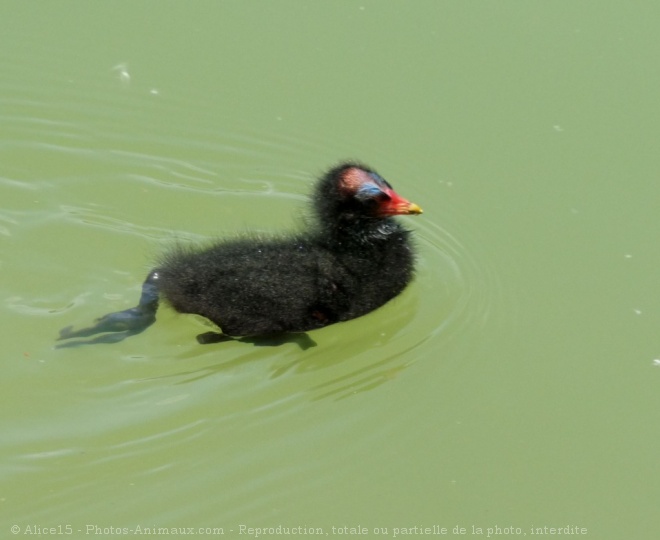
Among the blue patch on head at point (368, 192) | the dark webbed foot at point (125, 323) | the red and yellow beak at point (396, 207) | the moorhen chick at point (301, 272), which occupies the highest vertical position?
the blue patch on head at point (368, 192)

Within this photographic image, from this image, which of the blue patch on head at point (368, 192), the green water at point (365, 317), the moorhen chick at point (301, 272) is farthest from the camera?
the blue patch on head at point (368, 192)

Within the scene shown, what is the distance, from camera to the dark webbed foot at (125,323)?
5156 mm

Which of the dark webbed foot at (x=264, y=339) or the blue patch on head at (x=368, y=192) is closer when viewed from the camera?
the dark webbed foot at (x=264, y=339)

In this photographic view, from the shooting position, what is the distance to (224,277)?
16.8 ft

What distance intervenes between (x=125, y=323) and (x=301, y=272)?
903 mm

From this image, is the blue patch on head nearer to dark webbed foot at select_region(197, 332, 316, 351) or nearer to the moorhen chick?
the moorhen chick

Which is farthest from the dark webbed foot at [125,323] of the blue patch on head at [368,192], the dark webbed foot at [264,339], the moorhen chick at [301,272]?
the blue patch on head at [368,192]

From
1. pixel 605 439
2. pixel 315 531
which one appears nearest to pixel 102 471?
pixel 315 531

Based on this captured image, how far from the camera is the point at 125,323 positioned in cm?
524

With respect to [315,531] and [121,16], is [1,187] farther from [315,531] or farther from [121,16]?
[315,531]

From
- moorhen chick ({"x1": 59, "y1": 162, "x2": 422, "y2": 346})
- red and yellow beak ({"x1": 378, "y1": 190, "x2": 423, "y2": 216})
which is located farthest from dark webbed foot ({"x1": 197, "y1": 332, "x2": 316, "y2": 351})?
red and yellow beak ({"x1": 378, "y1": 190, "x2": 423, "y2": 216})

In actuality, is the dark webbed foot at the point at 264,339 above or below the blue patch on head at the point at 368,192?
below

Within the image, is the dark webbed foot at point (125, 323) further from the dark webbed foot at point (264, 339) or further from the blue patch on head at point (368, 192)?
the blue patch on head at point (368, 192)

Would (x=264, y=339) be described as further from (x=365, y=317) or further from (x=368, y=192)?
(x=368, y=192)
